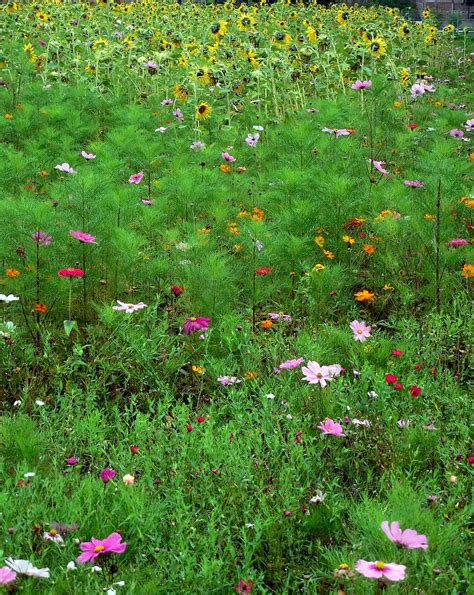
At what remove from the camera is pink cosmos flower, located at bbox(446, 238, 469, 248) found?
11.4 feet

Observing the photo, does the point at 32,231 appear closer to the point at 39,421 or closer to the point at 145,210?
the point at 145,210

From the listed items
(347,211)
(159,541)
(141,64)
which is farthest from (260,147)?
(159,541)

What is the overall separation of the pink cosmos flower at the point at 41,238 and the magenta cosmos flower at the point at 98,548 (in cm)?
153

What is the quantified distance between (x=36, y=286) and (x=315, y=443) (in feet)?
4.47

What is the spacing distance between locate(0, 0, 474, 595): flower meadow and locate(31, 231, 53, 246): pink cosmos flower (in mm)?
13

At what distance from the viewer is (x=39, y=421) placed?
243cm

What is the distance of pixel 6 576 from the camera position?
1.48 m

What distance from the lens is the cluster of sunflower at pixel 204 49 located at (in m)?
6.68

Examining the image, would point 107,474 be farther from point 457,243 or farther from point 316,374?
point 457,243

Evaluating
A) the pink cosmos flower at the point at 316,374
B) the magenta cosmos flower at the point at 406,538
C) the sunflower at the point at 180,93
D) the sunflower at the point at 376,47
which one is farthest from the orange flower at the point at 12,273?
the sunflower at the point at 376,47

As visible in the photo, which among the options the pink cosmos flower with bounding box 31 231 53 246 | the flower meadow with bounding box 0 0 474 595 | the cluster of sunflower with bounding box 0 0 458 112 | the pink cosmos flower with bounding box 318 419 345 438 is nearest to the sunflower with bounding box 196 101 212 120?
the cluster of sunflower with bounding box 0 0 458 112

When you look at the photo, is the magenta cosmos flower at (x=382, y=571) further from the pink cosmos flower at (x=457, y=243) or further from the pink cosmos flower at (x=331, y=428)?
the pink cosmos flower at (x=457, y=243)

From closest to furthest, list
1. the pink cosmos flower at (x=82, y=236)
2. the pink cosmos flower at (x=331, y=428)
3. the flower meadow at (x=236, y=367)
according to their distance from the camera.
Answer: the flower meadow at (x=236, y=367) < the pink cosmos flower at (x=331, y=428) < the pink cosmos flower at (x=82, y=236)

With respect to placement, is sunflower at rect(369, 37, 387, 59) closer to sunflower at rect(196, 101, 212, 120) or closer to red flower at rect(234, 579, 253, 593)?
sunflower at rect(196, 101, 212, 120)
